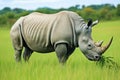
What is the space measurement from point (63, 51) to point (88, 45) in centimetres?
11

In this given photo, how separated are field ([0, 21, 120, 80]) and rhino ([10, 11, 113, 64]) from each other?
0.09 ft

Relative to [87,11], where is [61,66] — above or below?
below

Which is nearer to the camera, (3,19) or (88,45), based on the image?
(88,45)

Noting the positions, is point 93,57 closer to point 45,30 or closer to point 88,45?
point 88,45

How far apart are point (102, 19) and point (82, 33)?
0.36ft

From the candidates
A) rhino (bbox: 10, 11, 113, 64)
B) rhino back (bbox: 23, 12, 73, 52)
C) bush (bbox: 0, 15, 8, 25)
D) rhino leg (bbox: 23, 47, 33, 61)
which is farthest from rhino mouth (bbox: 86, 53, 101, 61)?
bush (bbox: 0, 15, 8, 25)

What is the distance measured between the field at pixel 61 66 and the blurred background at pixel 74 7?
4 centimetres

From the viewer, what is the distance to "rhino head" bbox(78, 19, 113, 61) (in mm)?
1822

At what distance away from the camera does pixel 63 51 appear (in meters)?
1.86

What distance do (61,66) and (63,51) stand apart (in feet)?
0.29

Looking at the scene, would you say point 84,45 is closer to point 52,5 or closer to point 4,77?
point 52,5

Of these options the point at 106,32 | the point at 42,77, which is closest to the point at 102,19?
→ the point at 106,32

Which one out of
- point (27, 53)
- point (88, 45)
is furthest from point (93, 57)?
point (27, 53)

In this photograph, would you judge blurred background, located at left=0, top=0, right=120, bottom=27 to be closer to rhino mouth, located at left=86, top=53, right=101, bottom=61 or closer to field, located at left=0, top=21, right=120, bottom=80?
field, located at left=0, top=21, right=120, bottom=80
